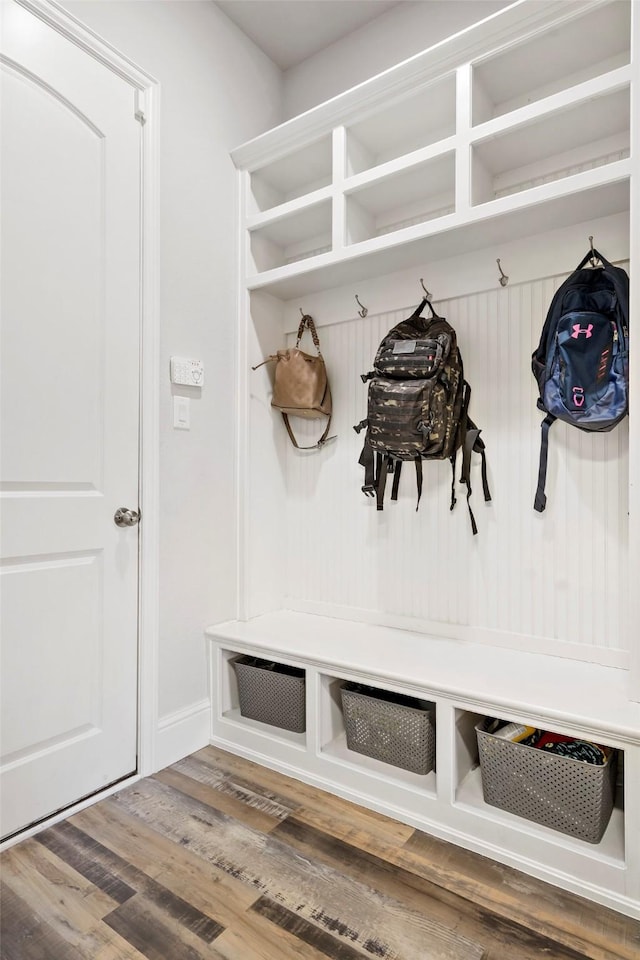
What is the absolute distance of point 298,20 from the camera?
2254 mm

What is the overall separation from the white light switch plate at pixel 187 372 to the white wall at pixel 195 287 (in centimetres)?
4

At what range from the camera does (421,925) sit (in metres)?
1.24

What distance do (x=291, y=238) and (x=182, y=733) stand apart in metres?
2.09

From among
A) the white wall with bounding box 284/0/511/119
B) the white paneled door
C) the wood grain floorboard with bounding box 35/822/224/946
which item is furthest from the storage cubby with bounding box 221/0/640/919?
the wood grain floorboard with bounding box 35/822/224/946

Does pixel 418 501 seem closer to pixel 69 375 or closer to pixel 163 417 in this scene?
pixel 163 417

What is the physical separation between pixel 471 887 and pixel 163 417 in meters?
1.68

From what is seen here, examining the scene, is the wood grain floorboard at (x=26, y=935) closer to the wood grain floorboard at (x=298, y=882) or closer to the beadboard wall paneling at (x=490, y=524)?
the wood grain floorboard at (x=298, y=882)

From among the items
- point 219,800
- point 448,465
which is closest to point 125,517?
point 219,800

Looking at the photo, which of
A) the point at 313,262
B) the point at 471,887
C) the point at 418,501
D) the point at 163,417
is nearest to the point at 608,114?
the point at 313,262

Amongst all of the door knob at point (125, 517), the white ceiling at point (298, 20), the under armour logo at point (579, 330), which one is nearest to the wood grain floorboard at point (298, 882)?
the door knob at point (125, 517)

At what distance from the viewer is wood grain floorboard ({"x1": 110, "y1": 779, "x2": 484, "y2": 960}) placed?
1203mm

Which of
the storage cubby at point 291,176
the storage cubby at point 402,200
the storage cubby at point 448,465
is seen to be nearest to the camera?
the storage cubby at point 448,465

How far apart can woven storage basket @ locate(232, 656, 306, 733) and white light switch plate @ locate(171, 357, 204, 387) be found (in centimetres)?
111

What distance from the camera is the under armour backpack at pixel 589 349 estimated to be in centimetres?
161
